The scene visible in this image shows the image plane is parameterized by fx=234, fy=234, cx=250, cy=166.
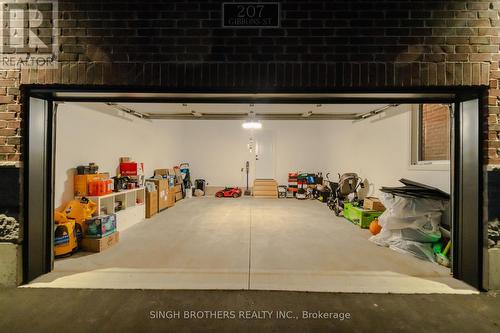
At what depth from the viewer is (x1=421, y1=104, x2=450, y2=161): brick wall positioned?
3.77 metres

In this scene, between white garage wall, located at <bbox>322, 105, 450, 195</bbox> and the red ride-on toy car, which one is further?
the red ride-on toy car

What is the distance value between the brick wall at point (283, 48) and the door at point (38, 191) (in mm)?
129

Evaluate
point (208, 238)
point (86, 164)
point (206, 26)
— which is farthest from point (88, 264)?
point (206, 26)

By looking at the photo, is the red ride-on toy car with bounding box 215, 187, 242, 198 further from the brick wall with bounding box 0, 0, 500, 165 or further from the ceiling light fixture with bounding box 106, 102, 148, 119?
the brick wall with bounding box 0, 0, 500, 165

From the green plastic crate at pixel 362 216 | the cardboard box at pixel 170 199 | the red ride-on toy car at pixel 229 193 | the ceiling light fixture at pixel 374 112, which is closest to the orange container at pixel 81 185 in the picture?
the cardboard box at pixel 170 199

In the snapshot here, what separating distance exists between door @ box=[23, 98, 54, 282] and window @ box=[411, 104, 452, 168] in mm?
5246

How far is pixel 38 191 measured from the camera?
97.8 inches

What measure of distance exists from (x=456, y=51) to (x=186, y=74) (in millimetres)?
2631

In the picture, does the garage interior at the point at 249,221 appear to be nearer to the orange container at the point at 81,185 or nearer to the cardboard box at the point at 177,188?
the orange container at the point at 81,185

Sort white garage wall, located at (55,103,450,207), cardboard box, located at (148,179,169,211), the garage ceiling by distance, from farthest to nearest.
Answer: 1. cardboard box, located at (148,179,169,211)
2. the garage ceiling
3. white garage wall, located at (55,103,450,207)

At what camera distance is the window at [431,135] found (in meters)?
3.79

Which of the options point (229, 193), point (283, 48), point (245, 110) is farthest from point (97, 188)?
point (229, 193)

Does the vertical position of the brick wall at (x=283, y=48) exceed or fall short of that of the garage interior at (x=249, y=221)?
it exceeds it

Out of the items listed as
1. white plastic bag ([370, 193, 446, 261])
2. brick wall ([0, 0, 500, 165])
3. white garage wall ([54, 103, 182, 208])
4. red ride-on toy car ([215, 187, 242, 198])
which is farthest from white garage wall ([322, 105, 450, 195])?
white garage wall ([54, 103, 182, 208])
